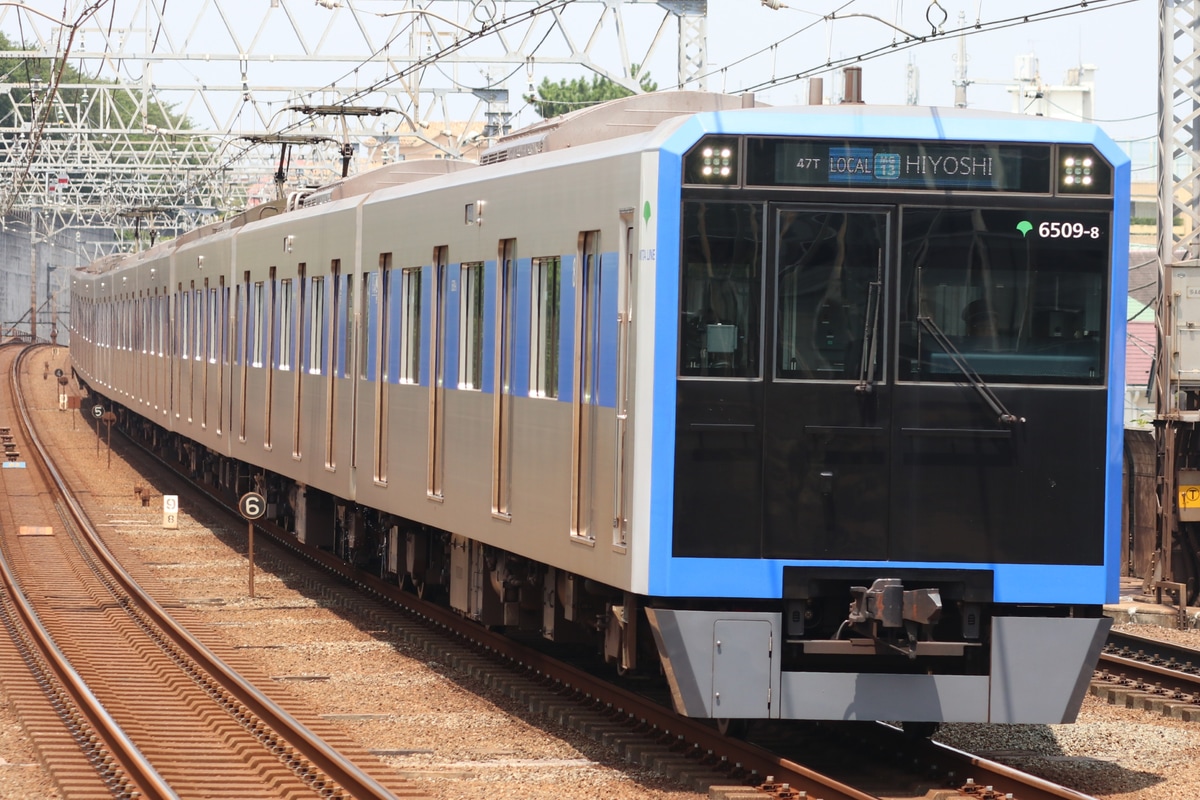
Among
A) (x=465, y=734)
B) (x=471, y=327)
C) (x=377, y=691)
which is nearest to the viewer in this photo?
(x=465, y=734)

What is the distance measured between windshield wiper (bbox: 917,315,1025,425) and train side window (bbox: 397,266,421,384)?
188 inches

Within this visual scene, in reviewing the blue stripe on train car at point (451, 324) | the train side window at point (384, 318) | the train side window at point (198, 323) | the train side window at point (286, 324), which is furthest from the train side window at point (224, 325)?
the blue stripe on train car at point (451, 324)

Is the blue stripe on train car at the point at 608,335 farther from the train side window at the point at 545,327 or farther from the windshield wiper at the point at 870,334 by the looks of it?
the windshield wiper at the point at 870,334

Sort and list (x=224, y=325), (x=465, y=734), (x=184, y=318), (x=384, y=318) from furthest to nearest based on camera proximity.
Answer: (x=184, y=318) < (x=224, y=325) < (x=384, y=318) < (x=465, y=734)

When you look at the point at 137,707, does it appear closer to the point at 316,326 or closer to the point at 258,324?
the point at 316,326

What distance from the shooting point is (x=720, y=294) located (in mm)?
8188

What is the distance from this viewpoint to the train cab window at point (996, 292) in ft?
27.0

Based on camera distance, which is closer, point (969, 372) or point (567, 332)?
point (969, 372)

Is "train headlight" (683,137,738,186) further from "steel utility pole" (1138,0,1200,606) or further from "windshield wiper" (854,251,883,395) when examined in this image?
"steel utility pole" (1138,0,1200,606)

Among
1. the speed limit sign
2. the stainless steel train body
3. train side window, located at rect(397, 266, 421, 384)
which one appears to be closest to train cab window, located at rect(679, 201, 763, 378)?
the stainless steel train body

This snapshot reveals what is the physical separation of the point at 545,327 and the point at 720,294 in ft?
5.78

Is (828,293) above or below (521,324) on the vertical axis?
above

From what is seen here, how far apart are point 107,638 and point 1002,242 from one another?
8125mm

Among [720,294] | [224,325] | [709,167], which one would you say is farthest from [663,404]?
[224,325]
